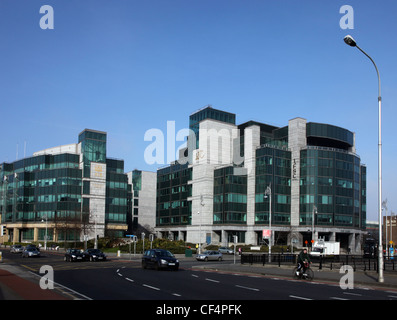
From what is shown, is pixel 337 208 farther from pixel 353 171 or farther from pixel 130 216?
pixel 130 216

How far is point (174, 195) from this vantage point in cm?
11656

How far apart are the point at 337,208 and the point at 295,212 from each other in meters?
8.64

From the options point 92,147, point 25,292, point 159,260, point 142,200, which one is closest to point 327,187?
point 92,147

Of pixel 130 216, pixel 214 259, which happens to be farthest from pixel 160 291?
pixel 130 216

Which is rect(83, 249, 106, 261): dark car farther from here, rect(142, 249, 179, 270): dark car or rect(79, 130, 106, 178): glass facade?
rect(79, 130, 106, 178): glass facade

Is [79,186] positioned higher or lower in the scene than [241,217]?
higher

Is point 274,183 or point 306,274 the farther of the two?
point 274,183

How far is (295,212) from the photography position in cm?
9462

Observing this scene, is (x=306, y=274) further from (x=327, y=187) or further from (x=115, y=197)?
(x=115, y=197)

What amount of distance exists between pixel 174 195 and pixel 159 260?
83.0m

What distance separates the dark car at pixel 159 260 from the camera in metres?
33.6

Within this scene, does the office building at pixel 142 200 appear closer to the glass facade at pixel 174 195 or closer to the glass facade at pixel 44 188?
the glass facade at pixel 174 195

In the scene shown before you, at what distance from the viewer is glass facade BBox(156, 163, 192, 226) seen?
362ft
